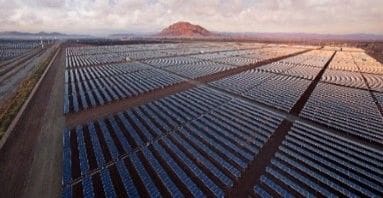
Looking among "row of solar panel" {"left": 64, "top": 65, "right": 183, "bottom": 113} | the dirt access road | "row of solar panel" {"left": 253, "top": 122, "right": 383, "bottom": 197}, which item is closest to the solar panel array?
"row of solar panel" {"left": 253, "top": 122, "right": 383, "bottom": 197}

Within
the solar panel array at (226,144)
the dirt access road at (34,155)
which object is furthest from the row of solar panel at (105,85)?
the dirt access road at (34,155)

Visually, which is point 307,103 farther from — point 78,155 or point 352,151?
point 78,155

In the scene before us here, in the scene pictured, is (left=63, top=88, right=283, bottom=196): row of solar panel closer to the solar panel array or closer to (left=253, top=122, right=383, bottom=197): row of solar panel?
the solar panel array

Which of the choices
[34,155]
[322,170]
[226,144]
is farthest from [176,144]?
[34,155]

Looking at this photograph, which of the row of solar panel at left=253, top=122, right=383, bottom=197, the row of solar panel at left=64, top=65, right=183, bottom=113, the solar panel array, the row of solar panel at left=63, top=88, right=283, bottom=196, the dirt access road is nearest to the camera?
the row of solar panel at left=253, top=122, right=383, bottom=197

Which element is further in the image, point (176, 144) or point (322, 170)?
point (176, 144)

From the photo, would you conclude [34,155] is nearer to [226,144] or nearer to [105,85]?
[226,144]

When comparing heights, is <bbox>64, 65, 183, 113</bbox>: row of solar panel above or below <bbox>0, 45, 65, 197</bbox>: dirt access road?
above

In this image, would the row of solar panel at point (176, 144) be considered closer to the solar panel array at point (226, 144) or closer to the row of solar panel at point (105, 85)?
the solar panel array at point (226, 144)
